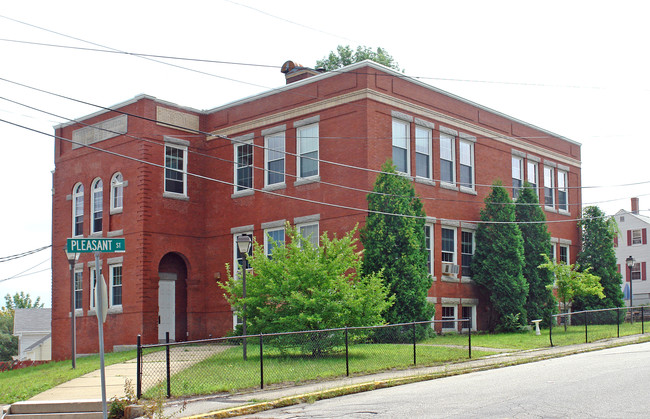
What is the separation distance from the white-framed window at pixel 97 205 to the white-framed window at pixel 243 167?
5.90 metres

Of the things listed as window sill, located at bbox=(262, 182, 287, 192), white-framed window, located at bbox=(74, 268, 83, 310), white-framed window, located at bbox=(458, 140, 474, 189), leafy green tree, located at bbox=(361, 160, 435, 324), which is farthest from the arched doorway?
white-framed window, located at bbox=(458, 140, 474, 189)

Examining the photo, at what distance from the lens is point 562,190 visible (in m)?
37.7

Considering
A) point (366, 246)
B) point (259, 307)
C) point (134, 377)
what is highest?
point (366, 246)

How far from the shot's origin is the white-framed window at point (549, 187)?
119 ft

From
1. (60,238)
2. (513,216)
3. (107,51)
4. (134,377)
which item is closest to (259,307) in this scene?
(134,377)

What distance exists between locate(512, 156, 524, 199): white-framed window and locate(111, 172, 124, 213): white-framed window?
17.2m

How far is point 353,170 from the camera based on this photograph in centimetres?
2634

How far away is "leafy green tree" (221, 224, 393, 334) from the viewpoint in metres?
19.1

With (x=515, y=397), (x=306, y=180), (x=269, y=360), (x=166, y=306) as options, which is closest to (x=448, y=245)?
(x=306, y=180)

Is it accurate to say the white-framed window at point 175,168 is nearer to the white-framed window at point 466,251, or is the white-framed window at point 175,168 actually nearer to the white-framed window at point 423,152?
the white-framed window at point 423,152

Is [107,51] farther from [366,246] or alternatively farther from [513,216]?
[513,216]

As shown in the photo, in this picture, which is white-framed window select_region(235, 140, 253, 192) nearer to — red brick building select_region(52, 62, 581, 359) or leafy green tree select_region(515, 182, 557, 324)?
red brick building select_region(52, 62, 581, 359)

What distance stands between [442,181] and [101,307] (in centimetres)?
1960

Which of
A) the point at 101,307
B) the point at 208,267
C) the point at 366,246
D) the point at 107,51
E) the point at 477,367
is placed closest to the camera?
the point at 101,307
